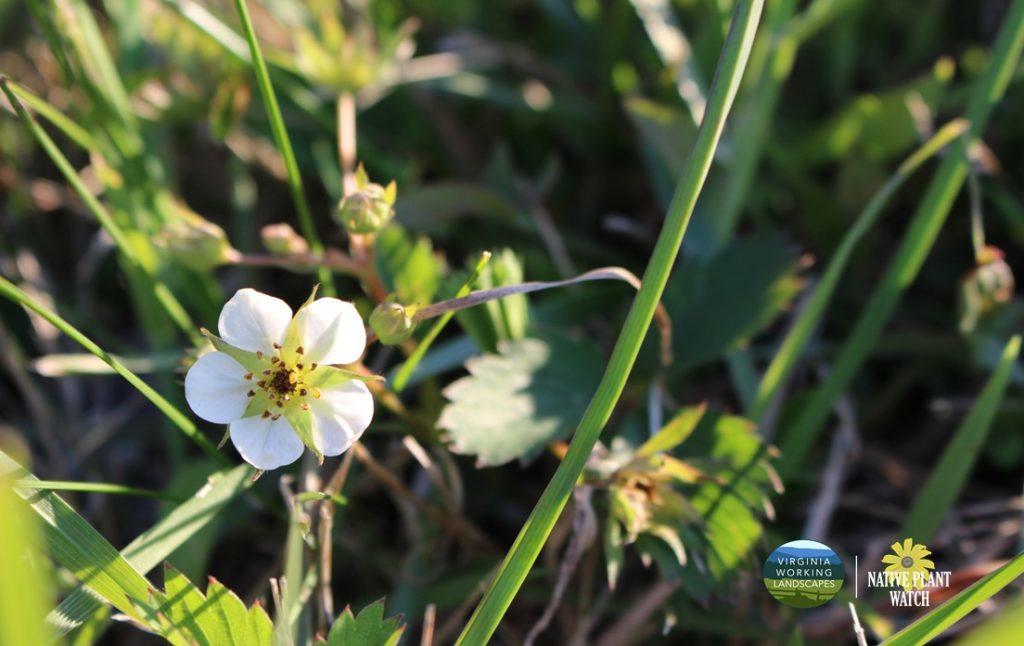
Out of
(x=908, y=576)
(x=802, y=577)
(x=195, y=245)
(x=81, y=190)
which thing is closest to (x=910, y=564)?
(x=908, y=576)

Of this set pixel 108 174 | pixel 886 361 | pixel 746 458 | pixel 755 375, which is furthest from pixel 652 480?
pixel 108 174

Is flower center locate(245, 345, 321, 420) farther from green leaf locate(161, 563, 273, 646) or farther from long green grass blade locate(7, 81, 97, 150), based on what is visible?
long green grass blade locate(7, 81, 97, 150)

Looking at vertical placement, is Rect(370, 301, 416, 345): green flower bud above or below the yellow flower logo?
above

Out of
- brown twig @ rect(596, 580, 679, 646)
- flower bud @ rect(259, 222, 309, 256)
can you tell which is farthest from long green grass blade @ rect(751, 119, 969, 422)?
flower bud @ rect(259, 222, 309, 256)

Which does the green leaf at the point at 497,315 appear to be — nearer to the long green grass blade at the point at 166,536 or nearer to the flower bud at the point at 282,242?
the flower bud at the point at 282,242

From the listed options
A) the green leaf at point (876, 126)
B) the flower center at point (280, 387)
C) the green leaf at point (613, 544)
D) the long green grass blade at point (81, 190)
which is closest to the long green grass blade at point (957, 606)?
the green leaf at point (613, 544)

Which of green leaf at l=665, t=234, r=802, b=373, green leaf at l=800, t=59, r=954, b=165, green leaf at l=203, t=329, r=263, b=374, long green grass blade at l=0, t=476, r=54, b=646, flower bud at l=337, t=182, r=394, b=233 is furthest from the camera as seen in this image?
green leaf at l=800, t=59, r=954, b=165

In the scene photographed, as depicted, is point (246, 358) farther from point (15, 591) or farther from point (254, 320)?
point (15, 591)

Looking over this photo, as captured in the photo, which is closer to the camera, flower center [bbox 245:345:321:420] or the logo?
flower center [bbox 245:345:321:420]
